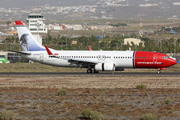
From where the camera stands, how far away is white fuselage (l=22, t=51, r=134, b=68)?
4594cm

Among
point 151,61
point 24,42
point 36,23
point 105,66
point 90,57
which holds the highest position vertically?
point 36,23

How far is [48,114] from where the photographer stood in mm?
17812

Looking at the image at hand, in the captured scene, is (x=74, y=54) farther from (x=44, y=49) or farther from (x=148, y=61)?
(x=148, y=61)

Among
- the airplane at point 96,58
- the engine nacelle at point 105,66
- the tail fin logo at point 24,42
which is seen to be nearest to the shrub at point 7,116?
the engine nacelle at point 105,66

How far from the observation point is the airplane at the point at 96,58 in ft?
148

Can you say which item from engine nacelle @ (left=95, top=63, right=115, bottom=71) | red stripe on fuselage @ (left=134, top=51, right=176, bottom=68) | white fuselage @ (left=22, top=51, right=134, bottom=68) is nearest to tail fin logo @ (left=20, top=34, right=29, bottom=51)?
white fuselage @ (left=22, top=51, right=134, bottom=68)

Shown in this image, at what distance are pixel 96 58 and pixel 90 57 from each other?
939 mm

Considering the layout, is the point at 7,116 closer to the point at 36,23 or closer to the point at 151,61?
the point at 151,61

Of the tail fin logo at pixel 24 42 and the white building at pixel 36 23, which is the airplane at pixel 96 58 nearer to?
the tail fin logo at pixel 24 42

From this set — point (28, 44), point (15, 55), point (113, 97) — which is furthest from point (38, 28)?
point (113, 97)

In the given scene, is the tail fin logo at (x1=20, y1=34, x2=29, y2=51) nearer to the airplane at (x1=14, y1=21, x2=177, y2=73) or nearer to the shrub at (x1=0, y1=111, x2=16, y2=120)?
the airplane at (x1=14, y1=21, x2=177, y2=73)

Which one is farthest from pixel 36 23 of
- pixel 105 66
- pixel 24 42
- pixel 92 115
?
pixel 92 115

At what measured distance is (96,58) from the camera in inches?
1844

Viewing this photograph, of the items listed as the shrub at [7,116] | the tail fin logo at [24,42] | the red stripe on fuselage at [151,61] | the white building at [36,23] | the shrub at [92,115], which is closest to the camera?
the shrub at [92,115]
